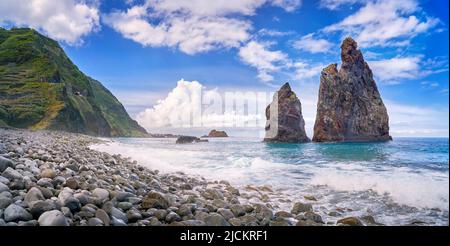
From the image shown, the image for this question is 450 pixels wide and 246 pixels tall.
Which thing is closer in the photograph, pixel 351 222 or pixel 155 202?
pixel 155 202

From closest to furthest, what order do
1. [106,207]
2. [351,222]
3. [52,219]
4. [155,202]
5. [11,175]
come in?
1. [52,219]
2. [106,207]
3. [11,175]
4. [155,202]
5. [351,222]

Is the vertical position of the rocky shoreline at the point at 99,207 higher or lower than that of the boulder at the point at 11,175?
lower

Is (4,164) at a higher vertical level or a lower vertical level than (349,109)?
lower

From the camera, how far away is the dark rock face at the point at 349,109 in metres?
60.3

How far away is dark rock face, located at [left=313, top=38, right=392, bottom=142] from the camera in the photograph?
60344 mm

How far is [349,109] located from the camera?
63844 mm

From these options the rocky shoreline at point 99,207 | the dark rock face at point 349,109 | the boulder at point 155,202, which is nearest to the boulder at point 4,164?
the rocky shoreline at point 99,207

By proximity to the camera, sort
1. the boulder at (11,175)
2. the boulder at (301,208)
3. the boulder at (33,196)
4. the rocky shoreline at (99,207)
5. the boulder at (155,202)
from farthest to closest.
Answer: the boulder at (301,208) → the boulder at (155,202) → the boulder at (11,175) → the boulder at (33,196) → the rocky shoreline at (99,207)

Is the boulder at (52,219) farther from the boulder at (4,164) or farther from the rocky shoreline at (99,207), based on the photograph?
the boulder at (4,164)

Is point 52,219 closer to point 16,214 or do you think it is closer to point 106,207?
point 16,214

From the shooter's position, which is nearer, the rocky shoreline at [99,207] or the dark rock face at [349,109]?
the rocky shoreline at [99,207]

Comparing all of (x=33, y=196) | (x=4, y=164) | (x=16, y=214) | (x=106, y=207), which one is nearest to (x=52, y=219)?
(x=16, y=214)

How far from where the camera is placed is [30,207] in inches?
111
